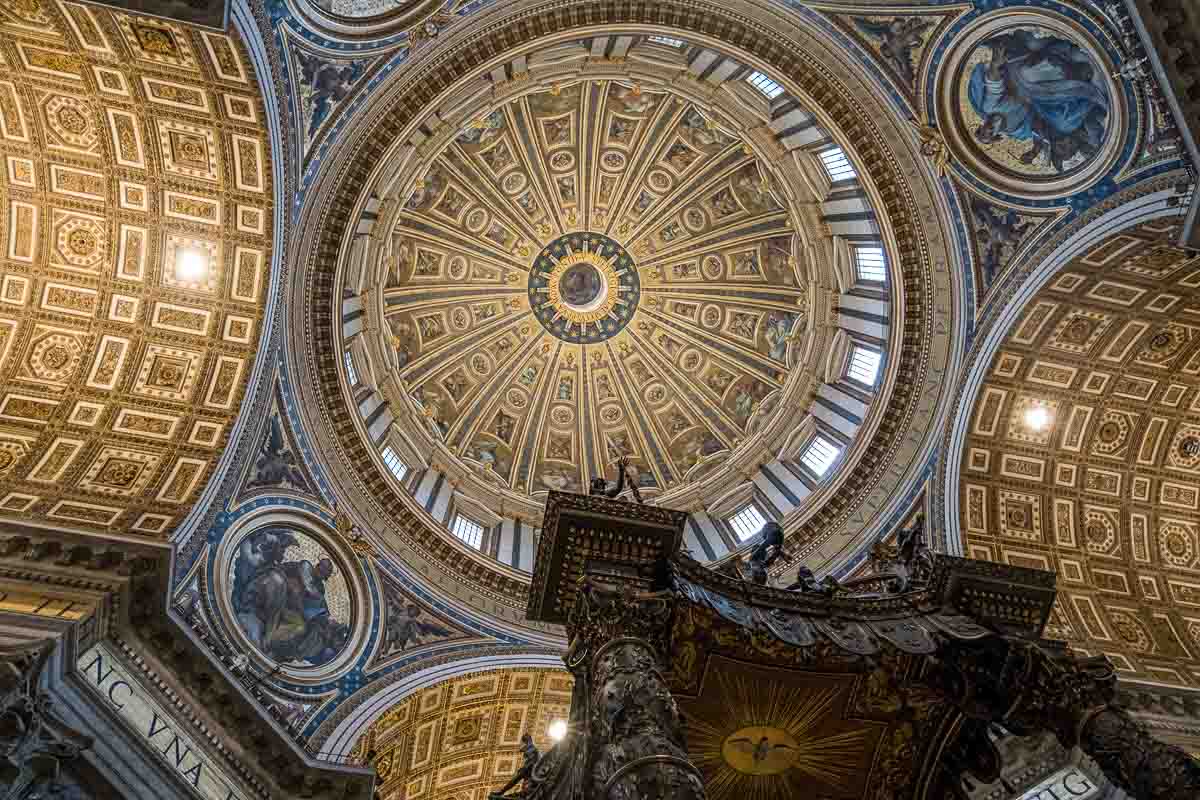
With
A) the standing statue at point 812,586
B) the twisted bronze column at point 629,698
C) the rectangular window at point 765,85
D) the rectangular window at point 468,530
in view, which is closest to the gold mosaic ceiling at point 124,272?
the rectangular window at point 468,530

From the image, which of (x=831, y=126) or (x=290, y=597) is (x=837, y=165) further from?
(x=290, y=597)

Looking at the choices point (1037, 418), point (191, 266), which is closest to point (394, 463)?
point (191, 266)

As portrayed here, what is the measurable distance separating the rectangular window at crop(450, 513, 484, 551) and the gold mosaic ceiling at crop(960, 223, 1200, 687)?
11.6 meters

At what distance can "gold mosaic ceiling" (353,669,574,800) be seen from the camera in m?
19.0

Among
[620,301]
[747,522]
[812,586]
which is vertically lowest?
[747,522]

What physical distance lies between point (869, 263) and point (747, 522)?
7.39 m

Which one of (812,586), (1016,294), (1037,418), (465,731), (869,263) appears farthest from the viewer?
(869,263)

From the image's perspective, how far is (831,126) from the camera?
2041 cm

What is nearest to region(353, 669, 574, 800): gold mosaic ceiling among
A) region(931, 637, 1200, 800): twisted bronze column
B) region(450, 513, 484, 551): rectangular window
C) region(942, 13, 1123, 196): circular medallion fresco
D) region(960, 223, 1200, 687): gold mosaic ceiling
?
region(450, 513, 484, 551): rectangular window

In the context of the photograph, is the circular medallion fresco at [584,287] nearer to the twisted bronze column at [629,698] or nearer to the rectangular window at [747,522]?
the rectangular window at [747,522]

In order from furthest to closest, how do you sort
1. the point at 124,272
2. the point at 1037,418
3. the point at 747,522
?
the point at 747,522 < the point at 1037,418 < the point at 124,272

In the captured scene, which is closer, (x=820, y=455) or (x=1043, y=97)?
(x=1043, y=97)

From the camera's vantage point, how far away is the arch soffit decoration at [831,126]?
19.0 m

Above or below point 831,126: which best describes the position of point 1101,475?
below
